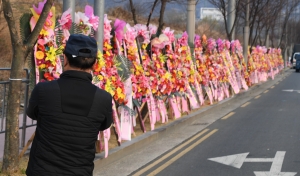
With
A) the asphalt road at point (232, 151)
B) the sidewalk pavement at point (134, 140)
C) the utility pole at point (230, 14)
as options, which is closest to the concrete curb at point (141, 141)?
the sidewalk pavement at point (134, 140)

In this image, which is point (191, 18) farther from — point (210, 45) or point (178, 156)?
point (178, 156)

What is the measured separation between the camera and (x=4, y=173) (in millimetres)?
8273

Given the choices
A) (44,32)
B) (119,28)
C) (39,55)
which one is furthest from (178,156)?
(44,32)

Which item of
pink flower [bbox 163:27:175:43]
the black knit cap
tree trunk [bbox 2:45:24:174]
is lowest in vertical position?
tree trunk [bbox 2:45:24:174]

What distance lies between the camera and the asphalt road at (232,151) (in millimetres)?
9562

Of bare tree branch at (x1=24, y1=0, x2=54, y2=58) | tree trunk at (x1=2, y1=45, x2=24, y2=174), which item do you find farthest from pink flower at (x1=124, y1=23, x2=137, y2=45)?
tree trunk at (x1=2, y1=45, x2=24, y2=174)

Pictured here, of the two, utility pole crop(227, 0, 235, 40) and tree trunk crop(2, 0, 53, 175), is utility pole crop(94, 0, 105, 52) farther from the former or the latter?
utility pole crop(227, 0, 235, 40)

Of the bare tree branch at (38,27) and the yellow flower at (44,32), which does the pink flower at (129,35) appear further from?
the bare tree branch at (38,27)

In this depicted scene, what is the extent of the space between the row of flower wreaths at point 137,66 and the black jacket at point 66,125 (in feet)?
15.5

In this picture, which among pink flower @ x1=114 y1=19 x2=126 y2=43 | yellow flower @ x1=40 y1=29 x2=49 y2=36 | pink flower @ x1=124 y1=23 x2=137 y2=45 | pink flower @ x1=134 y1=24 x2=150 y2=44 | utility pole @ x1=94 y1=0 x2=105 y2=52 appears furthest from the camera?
pink flower @ x1=134 y1=24 x2=150 y2=44

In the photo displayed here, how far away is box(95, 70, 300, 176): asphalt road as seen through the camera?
956cm

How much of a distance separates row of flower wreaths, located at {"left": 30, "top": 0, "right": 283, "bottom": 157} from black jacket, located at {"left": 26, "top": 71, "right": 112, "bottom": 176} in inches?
186

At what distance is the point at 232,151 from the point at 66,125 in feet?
24.0

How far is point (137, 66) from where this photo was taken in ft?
41.2
